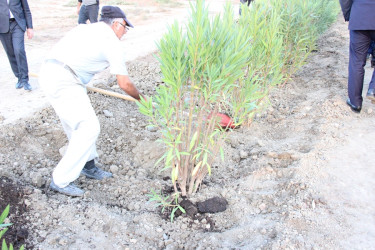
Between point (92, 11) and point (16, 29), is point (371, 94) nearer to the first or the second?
point (16, 29)

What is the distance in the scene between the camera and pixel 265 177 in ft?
10.4

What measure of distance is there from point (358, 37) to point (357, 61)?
0.91 ft

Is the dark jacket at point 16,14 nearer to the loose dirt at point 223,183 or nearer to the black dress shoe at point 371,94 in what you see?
the loose dirt at point 223,183

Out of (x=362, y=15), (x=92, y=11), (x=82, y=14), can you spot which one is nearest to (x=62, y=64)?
(x=362, y=15)

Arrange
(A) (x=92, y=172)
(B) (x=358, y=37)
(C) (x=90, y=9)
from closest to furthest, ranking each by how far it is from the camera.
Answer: (A) (x=92, y=172), (B) (x=358, y=37), (C) (x=90, y=9)

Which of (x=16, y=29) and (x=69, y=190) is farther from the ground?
(x=16, y=29)

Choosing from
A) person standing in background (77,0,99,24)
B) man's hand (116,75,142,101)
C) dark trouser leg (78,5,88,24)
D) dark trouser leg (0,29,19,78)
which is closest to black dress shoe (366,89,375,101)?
man's hand (116,75,142,101)

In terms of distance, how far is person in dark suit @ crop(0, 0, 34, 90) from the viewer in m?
4.62

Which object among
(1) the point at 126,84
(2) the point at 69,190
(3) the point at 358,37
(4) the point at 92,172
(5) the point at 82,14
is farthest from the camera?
(5) the point at 82,14

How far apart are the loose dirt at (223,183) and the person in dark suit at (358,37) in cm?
23

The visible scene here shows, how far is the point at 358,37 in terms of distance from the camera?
4.03 m

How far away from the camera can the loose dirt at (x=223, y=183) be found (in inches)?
95.5

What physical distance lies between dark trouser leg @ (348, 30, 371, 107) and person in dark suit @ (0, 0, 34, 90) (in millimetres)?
4306

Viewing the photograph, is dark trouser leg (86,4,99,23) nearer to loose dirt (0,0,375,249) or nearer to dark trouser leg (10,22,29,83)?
dark trouser leg (10,22,29,83)
